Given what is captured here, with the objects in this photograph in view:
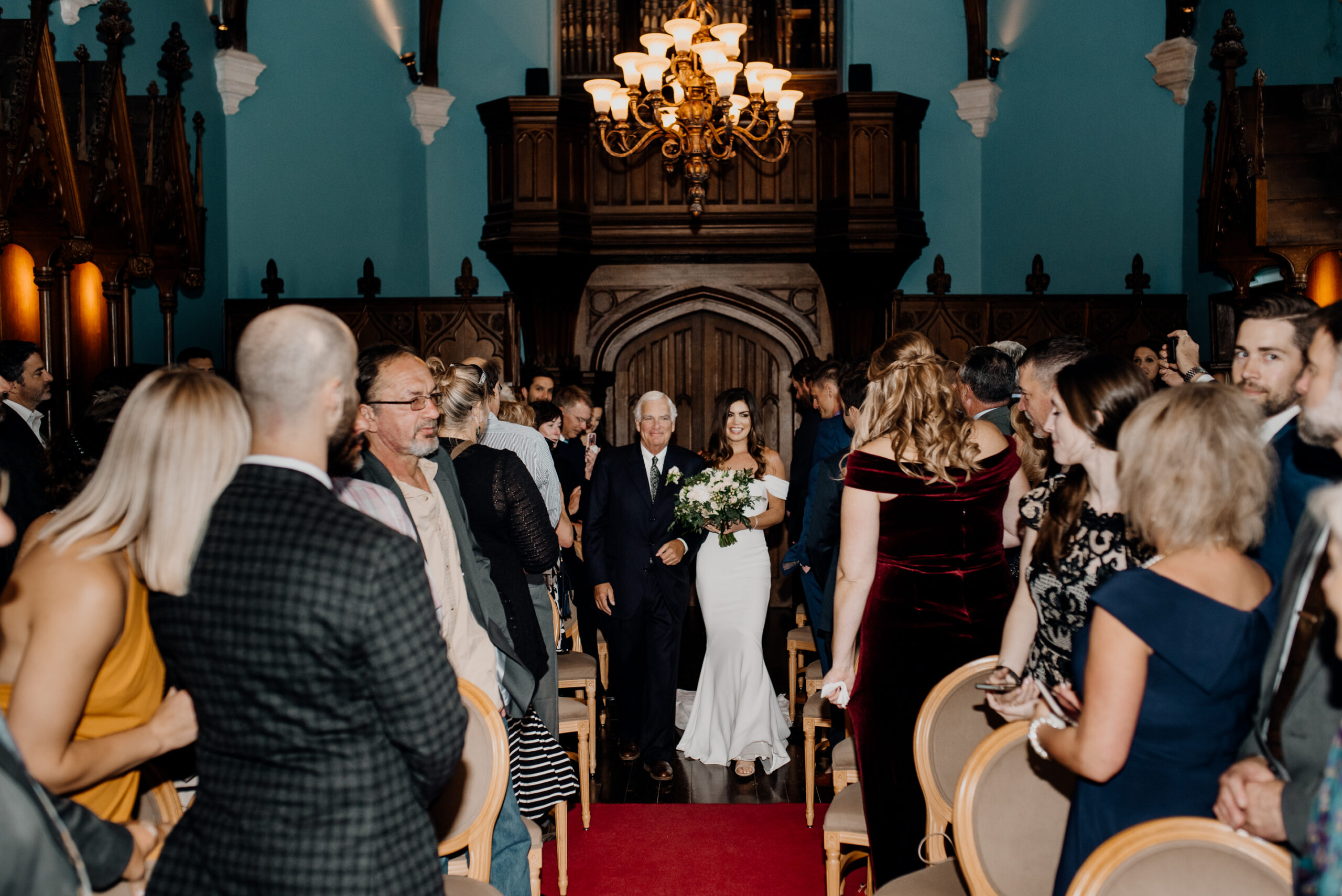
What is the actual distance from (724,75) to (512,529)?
358 centimetres

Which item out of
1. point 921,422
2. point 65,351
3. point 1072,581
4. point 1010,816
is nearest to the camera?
point 1010,816

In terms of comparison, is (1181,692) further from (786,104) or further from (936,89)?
(936,89)

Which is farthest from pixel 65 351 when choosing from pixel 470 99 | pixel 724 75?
pixel 470 99

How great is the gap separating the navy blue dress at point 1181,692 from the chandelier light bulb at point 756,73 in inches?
207

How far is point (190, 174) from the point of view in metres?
6.85

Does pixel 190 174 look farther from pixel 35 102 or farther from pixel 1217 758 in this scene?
pixel 1217 758

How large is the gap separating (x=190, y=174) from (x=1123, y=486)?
674 centimetres

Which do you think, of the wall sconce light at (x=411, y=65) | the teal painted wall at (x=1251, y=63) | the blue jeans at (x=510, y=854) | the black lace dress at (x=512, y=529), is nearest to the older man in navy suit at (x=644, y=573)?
the black lace dress at (x=512, y=529)

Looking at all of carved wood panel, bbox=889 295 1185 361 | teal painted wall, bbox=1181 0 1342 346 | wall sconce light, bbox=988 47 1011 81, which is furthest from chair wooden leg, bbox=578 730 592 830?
wall sconce light, bbox=988 47 1011 81

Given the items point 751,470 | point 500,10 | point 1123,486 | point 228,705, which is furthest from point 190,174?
point 1123,486

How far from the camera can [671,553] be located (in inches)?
191

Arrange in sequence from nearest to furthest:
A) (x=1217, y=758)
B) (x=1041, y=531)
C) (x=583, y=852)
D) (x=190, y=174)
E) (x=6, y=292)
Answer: (x=1217, y=758)
(x=1041, y=531)
(x=583, y=852)
(x=6, y=292)
(x=190, y=174)

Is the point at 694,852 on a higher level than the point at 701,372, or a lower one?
lower

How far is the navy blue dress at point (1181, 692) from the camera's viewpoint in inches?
69.1
